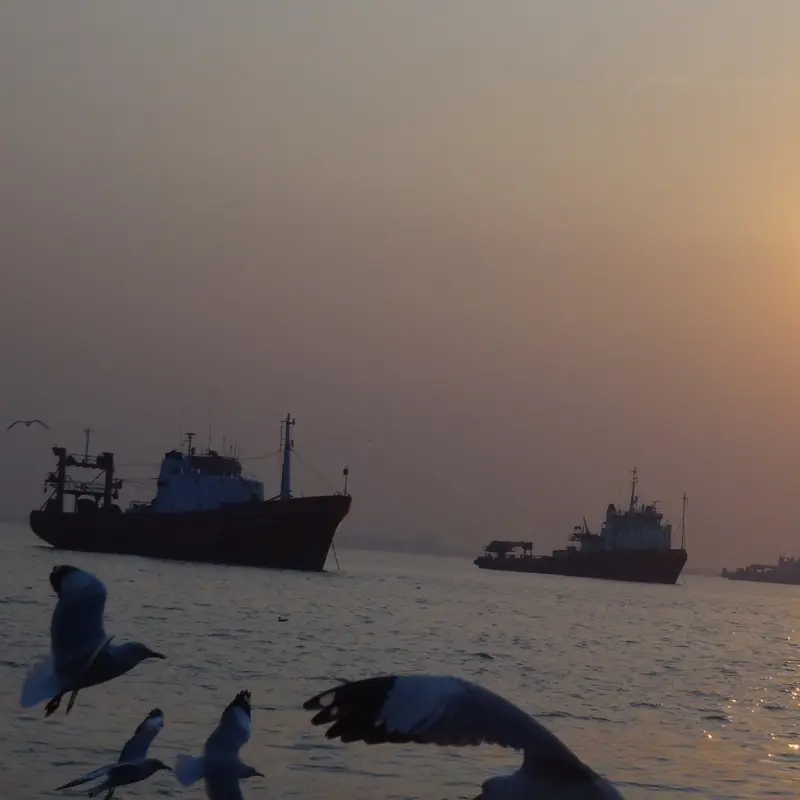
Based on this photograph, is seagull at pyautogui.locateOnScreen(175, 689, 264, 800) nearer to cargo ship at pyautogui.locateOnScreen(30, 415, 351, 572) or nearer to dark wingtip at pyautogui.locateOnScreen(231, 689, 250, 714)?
dark wingtip at pyautogui.locateOnScreen(231, 689, 250, 714)

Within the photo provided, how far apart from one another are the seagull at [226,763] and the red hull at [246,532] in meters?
58.1

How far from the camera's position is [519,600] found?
216ft

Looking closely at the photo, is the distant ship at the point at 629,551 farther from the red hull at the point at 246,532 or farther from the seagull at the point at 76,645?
the seagull at the point at 76,645

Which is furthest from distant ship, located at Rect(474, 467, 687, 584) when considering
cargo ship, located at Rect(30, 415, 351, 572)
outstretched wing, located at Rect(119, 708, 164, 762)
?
outstretched wing, located at Rect(119, 708, 164, 762)

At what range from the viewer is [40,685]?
386 inches

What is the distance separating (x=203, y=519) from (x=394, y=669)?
44802 millimetres

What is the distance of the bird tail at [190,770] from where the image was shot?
955 centimetres

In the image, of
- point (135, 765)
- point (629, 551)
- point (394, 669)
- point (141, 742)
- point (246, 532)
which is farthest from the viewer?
point (629, 551)

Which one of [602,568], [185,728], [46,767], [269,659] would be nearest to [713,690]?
[269,659]

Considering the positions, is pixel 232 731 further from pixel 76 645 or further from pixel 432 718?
pixel 432 718

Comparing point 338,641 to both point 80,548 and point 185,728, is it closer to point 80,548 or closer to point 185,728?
point 185,728

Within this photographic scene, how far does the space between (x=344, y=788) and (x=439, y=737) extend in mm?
7995

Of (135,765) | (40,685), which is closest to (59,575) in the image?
(40,685)

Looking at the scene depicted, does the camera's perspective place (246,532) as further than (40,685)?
Yes
